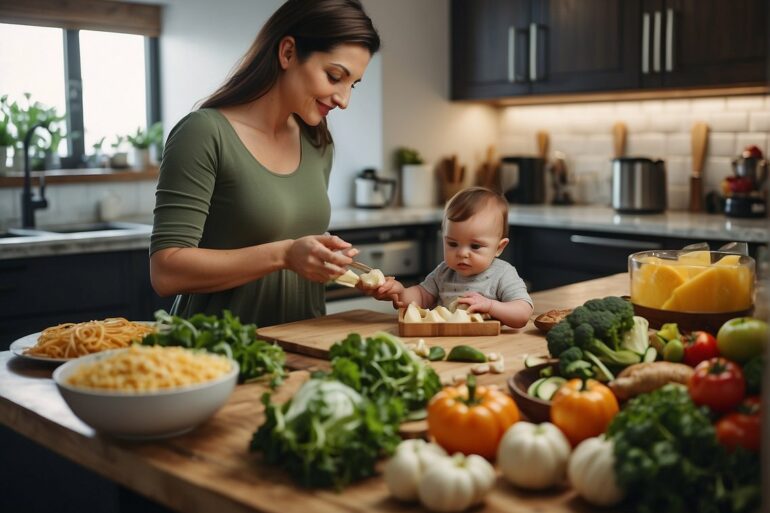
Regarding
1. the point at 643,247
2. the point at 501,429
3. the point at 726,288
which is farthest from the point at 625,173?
the point at 501,429

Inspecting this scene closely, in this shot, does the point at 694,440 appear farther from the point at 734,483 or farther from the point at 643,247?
the point at 643,247

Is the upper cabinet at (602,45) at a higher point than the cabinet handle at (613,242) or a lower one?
higher

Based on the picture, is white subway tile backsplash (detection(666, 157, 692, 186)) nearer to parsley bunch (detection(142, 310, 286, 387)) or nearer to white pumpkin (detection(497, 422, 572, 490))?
parsley bunch (detection(142, 310, 286, 387))

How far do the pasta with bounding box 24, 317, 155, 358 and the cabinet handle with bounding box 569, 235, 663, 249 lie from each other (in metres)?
2.67

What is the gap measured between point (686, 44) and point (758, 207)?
824 millimetres

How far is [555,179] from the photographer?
5.03 metres

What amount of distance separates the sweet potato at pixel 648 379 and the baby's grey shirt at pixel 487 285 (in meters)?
0.83

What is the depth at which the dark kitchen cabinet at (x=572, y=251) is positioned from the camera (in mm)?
3922

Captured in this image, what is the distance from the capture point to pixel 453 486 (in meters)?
1.00

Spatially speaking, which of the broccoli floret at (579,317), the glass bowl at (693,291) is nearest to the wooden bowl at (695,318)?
the glass bowl at (693,291)

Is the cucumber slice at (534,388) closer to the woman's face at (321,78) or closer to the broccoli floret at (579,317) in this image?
the broccoli floret at (579,317)

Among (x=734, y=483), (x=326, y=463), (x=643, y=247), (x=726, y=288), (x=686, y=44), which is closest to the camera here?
(x=734, y=483)

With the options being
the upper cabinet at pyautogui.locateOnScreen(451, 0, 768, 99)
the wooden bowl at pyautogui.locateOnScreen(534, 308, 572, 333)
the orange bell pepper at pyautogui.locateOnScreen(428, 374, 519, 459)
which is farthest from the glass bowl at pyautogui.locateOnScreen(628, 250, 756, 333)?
the upper cabinet at pyautogui.locateOnScreen(451, 0, 768, 99)

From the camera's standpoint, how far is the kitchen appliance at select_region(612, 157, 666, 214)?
4332mm
